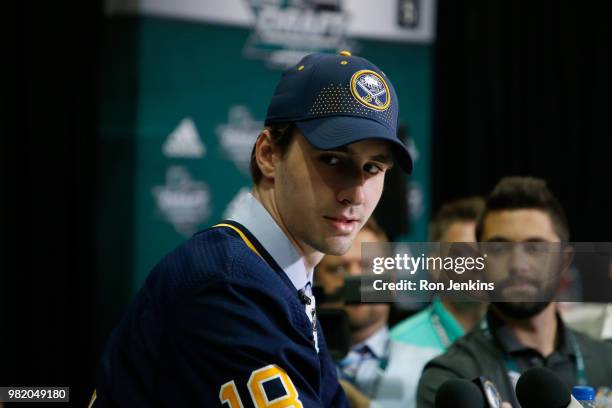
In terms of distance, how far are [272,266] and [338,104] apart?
0.89 feet

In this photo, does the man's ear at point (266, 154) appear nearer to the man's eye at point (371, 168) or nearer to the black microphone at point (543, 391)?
the man's eye at point (371, 168)

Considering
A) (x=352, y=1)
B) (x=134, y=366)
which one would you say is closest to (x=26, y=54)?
(x=352, y=1)

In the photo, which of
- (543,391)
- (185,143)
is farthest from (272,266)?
(185,143)

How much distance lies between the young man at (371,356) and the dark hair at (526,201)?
377 millimetres

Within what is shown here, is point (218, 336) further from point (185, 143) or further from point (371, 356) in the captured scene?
point (185, 143)

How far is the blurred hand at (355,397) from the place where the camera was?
248 centimetres

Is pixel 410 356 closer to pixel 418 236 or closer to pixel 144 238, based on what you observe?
pixel 144 238

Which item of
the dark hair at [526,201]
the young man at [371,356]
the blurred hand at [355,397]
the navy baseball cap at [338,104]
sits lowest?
the blurred hand at [355,397]

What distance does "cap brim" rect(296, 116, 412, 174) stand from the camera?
1.34 metres

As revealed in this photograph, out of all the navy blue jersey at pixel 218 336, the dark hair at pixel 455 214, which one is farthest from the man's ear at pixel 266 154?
the dark hair at pixel 455 214

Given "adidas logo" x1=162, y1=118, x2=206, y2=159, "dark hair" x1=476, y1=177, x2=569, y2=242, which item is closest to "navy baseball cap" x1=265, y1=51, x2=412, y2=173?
"dark hair" x1=476, y1=177, x2=569, y2=242

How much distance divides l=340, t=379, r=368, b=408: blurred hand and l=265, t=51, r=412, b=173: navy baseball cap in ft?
3.92

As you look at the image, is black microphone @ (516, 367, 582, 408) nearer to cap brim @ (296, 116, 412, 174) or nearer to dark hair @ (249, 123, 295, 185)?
cap brim @ (296, 116, 412, 174)

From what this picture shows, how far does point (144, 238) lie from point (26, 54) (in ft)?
3.04
